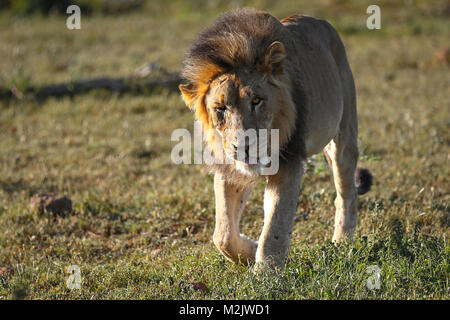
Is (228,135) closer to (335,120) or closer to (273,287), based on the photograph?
(273,287)

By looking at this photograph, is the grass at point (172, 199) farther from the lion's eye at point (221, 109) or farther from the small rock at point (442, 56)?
the lion's eye at point (221, 109)

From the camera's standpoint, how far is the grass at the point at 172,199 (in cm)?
430

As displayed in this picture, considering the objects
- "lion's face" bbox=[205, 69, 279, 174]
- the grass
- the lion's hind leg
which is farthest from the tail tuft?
"lion's face" bbox=[205, 69, 279, 174]

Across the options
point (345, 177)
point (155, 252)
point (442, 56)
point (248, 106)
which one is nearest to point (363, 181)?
point (345, 177)

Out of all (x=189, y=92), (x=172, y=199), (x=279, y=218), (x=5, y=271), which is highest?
(x=189, y=92)

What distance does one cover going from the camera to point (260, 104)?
13.1 ft

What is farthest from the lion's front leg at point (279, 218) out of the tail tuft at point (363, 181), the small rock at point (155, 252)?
the tail tuft at point (363, 181)

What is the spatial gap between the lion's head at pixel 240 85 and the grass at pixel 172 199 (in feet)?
3.31

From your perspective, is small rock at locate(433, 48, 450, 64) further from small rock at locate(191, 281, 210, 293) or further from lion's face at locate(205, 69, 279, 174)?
small rock at locate(191, 281, 210, 293)

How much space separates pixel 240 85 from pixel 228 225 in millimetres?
1192

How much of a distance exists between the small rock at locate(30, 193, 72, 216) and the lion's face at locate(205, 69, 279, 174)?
2809 mm

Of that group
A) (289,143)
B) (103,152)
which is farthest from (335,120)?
(103,152)

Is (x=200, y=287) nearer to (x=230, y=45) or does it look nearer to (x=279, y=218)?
(x=279, y=218)

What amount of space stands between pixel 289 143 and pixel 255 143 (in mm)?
462
